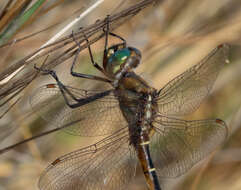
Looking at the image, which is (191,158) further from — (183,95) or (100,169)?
(100,169)

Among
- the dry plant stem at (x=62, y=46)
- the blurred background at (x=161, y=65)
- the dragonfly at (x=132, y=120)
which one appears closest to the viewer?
the dry plant stem at (x=62, y=46)

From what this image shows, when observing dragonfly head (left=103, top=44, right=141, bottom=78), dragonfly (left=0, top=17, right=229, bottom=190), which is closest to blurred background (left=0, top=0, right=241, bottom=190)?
dragonfly head (left=103, top=44, right=141, bottom=78)

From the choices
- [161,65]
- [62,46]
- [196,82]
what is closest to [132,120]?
[196,82]

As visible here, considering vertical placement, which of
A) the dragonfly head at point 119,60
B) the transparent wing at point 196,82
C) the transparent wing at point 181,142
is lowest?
the transparent wing at point 181,142

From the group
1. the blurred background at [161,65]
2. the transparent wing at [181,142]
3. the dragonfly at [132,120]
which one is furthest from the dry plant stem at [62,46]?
the transparent wing at [181,142]

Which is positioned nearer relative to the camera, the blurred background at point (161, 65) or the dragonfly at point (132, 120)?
the dragonfly at point (132, 120)

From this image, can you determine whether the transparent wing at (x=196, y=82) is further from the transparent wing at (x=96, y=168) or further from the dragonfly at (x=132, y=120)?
the transparent wing at (x=96, y=168)

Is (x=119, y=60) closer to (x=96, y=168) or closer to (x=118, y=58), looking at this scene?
(x=118, y=58)
